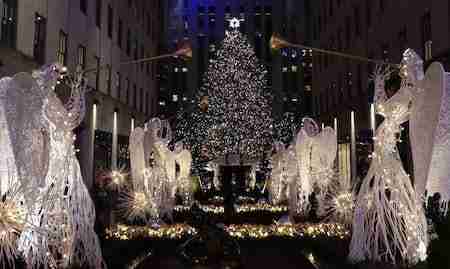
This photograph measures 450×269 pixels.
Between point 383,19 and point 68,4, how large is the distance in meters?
18.2

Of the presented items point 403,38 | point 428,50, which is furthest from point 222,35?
point 428,50

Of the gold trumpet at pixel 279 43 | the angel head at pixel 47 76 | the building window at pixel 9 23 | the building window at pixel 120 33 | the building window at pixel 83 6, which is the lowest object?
the angel head at pixel 47 76

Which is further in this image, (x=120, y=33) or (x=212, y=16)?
(x=212, y=16)

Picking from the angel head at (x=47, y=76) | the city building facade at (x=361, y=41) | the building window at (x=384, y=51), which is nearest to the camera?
the angel head at (x=47, y=76)

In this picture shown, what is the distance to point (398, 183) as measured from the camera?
29.0 feet

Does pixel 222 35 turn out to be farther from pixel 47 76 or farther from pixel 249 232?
A: pixel 47 76

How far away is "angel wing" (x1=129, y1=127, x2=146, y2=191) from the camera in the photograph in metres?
15.0

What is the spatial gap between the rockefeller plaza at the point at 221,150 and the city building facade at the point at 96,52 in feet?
0.36

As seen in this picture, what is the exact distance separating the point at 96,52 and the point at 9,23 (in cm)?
1171

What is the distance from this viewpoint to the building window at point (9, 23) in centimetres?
1705

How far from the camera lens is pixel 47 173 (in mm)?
8633

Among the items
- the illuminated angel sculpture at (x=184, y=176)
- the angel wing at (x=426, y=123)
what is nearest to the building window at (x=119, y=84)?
the illuminated angel sculpture at (x=184, y=176)

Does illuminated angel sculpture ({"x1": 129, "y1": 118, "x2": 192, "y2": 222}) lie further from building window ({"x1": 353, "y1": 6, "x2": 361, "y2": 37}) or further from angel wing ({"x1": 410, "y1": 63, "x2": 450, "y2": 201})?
building window ({"x1": 353, "y1": 6, "x2": 361, "y2": 37})

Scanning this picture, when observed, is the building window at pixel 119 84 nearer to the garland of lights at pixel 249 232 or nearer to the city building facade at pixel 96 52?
the city building facade at pixel 96 52
